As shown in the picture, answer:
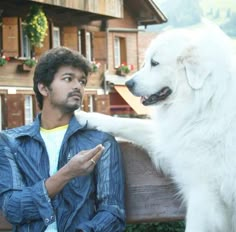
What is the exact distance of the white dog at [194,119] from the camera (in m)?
3.09

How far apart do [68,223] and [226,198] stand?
0.73 m

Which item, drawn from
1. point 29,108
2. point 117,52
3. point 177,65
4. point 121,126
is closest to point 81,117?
point 121,126

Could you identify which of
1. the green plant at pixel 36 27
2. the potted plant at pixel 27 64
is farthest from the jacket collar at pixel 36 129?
the green plant at pixel 36 27

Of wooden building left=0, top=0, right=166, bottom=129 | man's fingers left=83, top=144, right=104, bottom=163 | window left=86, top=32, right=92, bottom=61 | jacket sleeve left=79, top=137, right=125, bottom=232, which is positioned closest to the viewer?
man's fingers left=83, top=144, right=104, bottom=163

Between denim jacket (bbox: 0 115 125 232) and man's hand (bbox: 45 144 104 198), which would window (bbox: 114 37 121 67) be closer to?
denim jacket (bbox: 0 115 125 232)

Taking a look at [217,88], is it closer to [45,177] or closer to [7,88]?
[45,177]

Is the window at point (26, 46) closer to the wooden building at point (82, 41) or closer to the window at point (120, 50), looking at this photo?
the wooden building at point (82, 41)

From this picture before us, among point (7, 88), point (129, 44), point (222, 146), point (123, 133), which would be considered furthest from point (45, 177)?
point (129, 44)

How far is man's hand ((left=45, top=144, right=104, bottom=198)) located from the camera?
9.75 ft

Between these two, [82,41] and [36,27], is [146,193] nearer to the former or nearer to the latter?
[36,27]

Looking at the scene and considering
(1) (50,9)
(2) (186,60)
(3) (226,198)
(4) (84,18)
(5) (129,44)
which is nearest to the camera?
(3) (226,198)

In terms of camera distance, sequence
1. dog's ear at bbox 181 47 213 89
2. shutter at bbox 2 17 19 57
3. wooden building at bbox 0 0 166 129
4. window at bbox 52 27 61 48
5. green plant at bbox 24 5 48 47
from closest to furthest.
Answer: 1. dog's ear at bbox 181 47 213 89
2. shutter at bbox 2 17 19 57
3. wooden building at bbox 0 0 166 129
4. green plant at bbox 24 5 48 47
5. window at bbox 52 27 61 48

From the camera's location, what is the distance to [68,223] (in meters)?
3.15

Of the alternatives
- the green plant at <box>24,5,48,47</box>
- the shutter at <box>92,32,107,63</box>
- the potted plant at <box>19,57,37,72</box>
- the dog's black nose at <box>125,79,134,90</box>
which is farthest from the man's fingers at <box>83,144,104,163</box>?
the shutter at <box>92,32,107,63</box>
